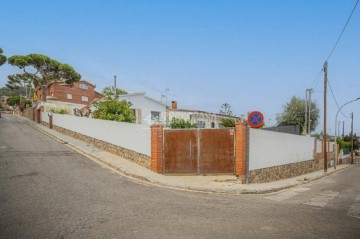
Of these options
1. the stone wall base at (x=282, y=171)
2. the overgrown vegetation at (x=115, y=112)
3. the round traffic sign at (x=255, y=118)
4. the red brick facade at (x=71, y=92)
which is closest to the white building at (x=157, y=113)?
the overgrown vegetation at (x=115, y=112)

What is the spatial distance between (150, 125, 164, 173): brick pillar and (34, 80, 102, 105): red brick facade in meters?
43.8

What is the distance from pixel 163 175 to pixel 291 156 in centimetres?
1150

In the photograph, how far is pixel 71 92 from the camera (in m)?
57.3

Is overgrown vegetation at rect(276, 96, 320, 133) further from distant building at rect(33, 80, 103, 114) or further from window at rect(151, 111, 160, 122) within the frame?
distant building at rect(33, 80, 103, 114)

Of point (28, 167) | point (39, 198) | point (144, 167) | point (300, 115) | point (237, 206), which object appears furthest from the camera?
point (300, 115)

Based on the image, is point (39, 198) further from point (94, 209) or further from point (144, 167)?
point (144, 167)

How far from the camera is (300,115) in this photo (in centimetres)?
5366

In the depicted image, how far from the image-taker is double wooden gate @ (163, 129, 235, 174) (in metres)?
13.3

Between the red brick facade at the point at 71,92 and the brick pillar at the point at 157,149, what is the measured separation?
43.8 meters

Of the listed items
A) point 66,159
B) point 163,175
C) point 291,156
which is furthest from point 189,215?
point 291,156

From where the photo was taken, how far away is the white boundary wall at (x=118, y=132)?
1498 centimetres

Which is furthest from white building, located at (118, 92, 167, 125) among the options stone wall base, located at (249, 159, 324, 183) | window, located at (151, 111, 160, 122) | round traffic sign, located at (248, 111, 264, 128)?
round traffic sign, located at (248, 111, 264, 128)

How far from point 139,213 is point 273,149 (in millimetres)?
11680

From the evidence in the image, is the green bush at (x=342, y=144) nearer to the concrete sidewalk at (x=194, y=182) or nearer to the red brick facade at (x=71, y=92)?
the concrete sidewalk at (x=194, y=182)
